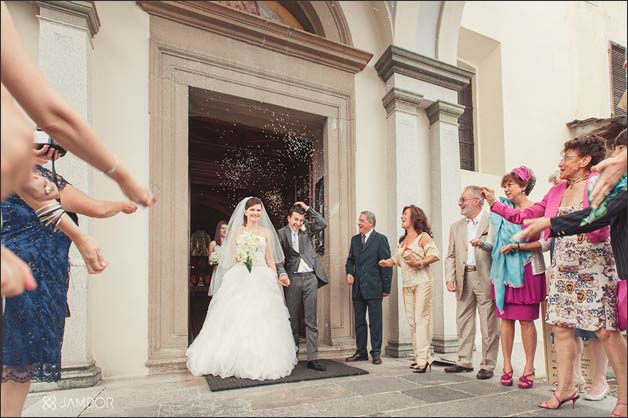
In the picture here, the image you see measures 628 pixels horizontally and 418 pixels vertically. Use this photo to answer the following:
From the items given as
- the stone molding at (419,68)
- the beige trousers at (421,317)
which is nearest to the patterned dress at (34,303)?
the beige trousers at (421,317)

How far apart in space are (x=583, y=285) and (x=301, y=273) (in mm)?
2939

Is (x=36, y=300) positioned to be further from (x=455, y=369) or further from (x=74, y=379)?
(x=455, y=369)

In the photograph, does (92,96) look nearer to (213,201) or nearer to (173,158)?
(173,158)

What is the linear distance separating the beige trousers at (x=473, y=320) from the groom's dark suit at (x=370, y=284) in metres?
1.04

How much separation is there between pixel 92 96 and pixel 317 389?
3705mm

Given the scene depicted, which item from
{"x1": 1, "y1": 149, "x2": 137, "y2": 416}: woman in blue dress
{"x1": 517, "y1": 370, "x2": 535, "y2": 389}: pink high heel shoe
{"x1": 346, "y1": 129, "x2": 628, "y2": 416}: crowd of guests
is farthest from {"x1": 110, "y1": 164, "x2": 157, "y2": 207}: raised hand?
{"x1": 517, "y1": 370, "x2": 535, "y2": 389}: pink high heel shoe

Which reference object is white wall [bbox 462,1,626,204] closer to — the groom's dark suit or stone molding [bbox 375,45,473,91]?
stone molding [bbox 375,45,473,91]

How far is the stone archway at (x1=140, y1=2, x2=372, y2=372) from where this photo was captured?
479 centimetres

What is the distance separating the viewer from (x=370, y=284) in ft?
17.8

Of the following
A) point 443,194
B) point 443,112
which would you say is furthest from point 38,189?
point 443,112

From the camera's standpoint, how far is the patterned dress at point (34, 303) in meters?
2.28

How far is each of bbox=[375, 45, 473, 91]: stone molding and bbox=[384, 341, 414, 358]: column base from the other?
380cm
